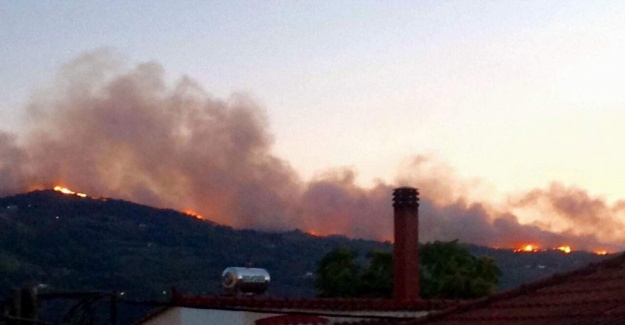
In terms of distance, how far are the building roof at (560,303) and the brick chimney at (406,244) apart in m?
9.64

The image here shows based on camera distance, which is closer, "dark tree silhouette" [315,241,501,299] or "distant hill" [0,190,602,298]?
"dark tree silhouette" [315,241,501,299]

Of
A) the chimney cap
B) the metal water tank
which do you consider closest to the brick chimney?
the chimney cap

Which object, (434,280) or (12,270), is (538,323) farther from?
(12,270)

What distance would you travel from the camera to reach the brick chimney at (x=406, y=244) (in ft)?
→ 77.2

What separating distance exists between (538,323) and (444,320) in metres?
2.62

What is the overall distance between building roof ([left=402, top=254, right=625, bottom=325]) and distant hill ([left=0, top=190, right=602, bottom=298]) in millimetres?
36446

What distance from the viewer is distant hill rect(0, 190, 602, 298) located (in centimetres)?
5656

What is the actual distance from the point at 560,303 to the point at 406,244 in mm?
12182

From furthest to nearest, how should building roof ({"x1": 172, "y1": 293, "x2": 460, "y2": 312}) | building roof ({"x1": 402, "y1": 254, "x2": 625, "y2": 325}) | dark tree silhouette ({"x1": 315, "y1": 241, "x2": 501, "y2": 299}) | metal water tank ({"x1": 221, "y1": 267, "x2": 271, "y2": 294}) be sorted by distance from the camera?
dark tree silhouette ({"x1": 315, "y1": 241, "x2": 501, "y2": 299}) → metal water tank ({"x1": 221, "y1": 267, "x2": 271, "y2": 294}) → building roof ({"x1": 172, "y1": 293, "x2": 460, "y2": 312}) → building roof ({"x1": 402, "y1": 254, "x2": 625, "y2": 325})

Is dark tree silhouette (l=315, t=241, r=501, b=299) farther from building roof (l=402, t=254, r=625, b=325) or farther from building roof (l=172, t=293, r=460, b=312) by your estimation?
building roof (l=402, t=254, r=625, b=325)

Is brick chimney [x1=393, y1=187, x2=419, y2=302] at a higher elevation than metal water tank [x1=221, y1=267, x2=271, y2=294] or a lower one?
higher

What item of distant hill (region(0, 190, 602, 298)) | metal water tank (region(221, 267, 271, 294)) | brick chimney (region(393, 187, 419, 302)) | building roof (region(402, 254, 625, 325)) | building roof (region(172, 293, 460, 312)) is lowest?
building roof (region(402, 254, 625, 325))

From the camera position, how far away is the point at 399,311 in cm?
2145

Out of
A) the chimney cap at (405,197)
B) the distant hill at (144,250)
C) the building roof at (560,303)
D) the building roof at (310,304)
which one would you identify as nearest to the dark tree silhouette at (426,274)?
the distant hill at (144,250)
